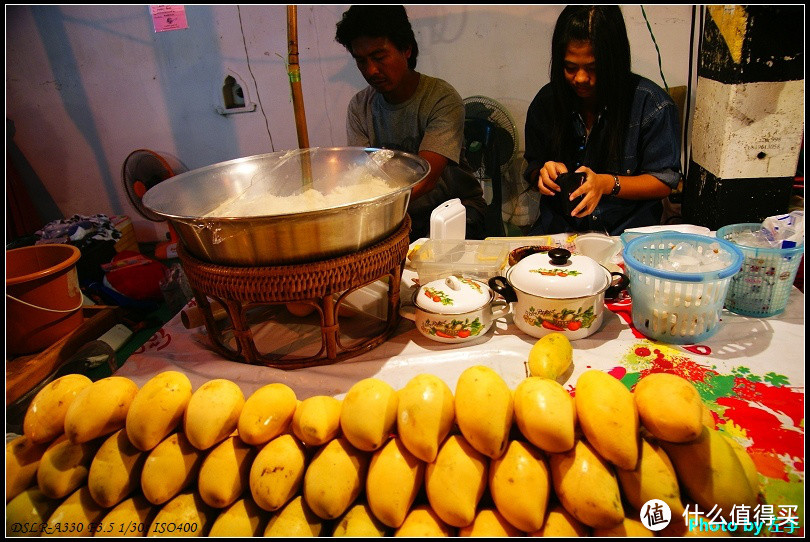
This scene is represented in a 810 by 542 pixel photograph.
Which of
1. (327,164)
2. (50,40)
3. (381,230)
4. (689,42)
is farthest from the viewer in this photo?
(50,40)

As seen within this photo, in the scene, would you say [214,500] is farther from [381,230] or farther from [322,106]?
[322,106]

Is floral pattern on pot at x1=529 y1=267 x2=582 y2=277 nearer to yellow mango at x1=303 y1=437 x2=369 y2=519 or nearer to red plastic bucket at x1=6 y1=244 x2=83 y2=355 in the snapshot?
yellow mango at x1=303 y1=437 x2=369 y2=519

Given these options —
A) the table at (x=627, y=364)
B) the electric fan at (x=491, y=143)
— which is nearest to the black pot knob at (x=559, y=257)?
the table at (x=627, y=364)

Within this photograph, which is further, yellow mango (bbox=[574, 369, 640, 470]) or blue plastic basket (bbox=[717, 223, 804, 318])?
blue plastic basket (bbox=[717, 223, 804, 318])

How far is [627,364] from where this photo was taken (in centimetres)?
137

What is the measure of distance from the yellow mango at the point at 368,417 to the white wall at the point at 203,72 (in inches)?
136

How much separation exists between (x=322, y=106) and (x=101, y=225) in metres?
2.19

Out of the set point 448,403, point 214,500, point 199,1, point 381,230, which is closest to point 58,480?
point 214,500

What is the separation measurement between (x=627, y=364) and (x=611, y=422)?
2.08 ft

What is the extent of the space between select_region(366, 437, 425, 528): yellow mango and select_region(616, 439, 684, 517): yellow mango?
377 millimetres

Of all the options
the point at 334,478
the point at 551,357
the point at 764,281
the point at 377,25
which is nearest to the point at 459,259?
the point at 551,357

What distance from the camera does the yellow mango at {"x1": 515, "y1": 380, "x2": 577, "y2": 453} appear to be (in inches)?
31.8

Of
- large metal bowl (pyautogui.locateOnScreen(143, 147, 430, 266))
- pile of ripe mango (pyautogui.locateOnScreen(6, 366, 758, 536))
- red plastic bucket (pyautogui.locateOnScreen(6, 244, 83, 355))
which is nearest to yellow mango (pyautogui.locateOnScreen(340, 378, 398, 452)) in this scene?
pile of ripe mango (pyautogui.locateOnScreen(6, 366, 758, 536))

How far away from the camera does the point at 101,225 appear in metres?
4.03
